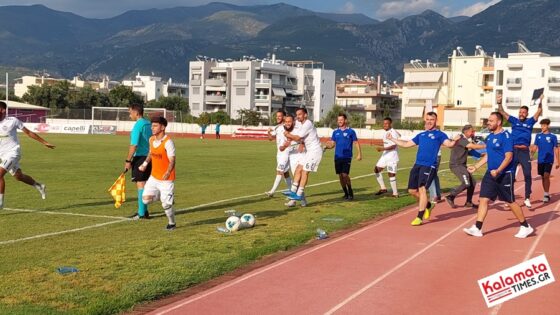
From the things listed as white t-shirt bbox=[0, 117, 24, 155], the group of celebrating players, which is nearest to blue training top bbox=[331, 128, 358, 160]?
the group of celebrating players

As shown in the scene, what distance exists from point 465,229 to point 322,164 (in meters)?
15.9

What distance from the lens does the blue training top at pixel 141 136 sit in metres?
10.8

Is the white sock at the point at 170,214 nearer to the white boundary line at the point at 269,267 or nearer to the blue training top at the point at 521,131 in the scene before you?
the white boundary line at the point at 269,267

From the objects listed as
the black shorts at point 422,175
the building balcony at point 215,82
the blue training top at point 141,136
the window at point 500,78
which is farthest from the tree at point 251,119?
the black shorts at point 422,175

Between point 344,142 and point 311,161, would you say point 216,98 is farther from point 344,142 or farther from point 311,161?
point 311,161

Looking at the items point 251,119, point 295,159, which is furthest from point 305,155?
point 251,119

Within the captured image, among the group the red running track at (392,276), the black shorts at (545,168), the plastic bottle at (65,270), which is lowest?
the red running track at (392,276)

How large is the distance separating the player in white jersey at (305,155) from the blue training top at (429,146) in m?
2.49

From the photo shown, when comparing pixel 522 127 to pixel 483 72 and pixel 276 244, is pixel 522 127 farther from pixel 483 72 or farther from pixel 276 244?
pixel 483 72

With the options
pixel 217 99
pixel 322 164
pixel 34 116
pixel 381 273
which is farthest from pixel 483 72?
pixel 381 273

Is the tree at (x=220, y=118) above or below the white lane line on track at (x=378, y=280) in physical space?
above

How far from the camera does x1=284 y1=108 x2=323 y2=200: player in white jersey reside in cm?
1270

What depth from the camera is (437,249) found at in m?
9.05

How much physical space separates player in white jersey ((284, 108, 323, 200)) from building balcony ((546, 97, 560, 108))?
89353 millimetres
